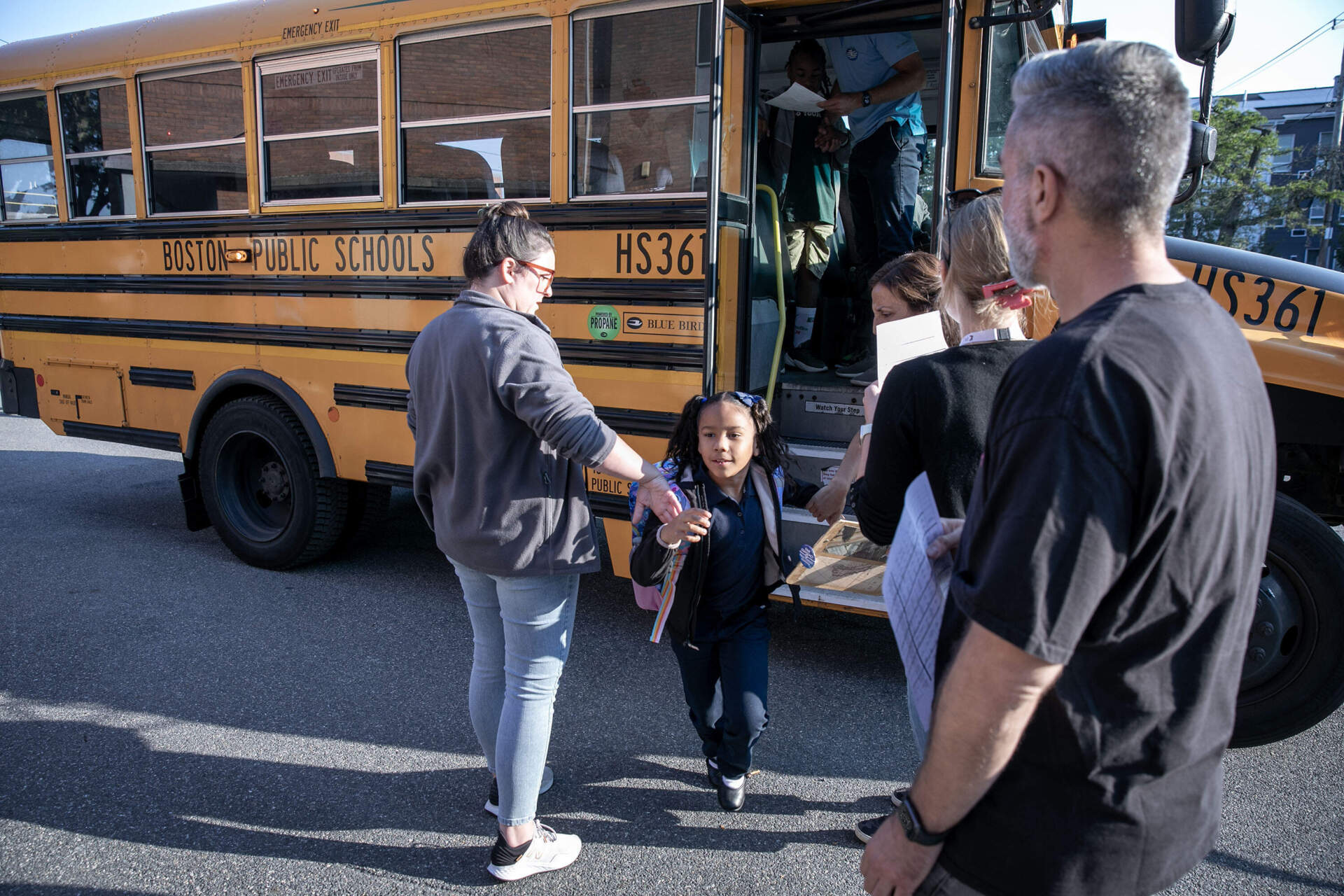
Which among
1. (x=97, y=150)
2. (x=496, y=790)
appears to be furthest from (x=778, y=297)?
(x=97, y=150)

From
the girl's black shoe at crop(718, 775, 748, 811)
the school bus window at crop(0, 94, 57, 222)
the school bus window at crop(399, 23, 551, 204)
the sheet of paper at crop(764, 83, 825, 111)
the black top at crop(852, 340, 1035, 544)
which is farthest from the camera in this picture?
the school bus window at crop(0, 94, 57, 222)

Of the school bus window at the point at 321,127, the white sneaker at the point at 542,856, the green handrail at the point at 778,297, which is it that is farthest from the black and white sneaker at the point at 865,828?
the school bus window at the point at 321,127

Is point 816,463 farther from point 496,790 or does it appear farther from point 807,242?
point 496,790

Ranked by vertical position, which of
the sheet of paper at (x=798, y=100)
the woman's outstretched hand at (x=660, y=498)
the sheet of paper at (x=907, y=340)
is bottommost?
the woman's outstretched hand at (x=660, y=498)

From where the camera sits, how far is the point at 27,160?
5.27m

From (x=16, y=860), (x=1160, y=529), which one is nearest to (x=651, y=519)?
(x=1160, y=529)

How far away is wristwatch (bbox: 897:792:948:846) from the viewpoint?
107 centimetres

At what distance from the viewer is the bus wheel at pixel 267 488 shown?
15.0 feet

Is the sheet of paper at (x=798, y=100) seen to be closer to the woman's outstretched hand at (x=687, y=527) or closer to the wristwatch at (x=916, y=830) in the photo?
the woman's outstretched hand at (x=687, y=527)

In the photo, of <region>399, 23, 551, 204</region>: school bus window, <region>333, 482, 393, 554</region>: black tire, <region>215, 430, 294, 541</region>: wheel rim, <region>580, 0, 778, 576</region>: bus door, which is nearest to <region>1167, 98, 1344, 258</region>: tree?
<region>580, 0, 778, 576</region>: bus door

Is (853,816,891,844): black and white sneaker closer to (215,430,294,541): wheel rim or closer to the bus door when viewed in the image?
the bus door

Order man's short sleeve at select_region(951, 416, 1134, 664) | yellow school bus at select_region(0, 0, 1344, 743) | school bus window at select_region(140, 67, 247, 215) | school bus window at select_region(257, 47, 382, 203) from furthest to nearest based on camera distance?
school bus window at select_region(140, 67, 247, 215) < school bus window at select_region(257, 47, 382, 203) < yellow school bus at select_region(0, 0, 1344, 743) < man's short sleeve at select_region(951, 416, 1134, 664)

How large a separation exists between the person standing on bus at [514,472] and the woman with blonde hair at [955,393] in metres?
0.74

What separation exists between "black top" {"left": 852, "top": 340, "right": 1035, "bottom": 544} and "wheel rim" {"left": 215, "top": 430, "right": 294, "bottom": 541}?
12.8 ft
